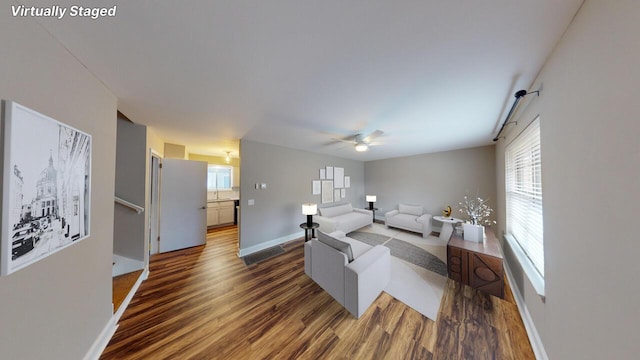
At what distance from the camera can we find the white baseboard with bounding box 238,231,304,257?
10.7ft

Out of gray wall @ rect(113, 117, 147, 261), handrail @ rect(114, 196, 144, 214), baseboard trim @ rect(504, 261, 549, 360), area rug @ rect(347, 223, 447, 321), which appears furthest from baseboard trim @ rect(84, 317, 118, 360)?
baseboard trim @ rect(504, 261, 549, 360)

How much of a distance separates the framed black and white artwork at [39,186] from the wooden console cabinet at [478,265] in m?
3.79

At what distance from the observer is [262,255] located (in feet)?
10.7

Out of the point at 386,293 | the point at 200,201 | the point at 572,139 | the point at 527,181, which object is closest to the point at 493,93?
the point at 572,139

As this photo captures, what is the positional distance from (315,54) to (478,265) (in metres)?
3.02

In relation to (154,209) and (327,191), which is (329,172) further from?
(154,209)

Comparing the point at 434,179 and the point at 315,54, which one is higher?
the point at 315,54

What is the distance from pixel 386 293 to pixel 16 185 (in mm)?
3093

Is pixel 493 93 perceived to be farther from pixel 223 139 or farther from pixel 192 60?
pixel 223 139

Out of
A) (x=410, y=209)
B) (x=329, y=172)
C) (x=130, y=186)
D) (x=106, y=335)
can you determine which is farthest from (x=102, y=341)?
(x=410, y=209)

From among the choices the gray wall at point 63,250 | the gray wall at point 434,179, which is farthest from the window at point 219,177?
the gray wall at point 434,179

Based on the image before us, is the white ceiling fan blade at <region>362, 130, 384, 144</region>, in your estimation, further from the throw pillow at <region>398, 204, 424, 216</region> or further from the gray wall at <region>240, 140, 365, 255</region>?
the throw pillow at <region>398, 204, 424, 216</region>

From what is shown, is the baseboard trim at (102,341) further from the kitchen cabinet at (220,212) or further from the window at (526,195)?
the window at (526,195)

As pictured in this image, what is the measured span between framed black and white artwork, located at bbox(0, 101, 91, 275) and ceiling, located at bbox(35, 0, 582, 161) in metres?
0.59
